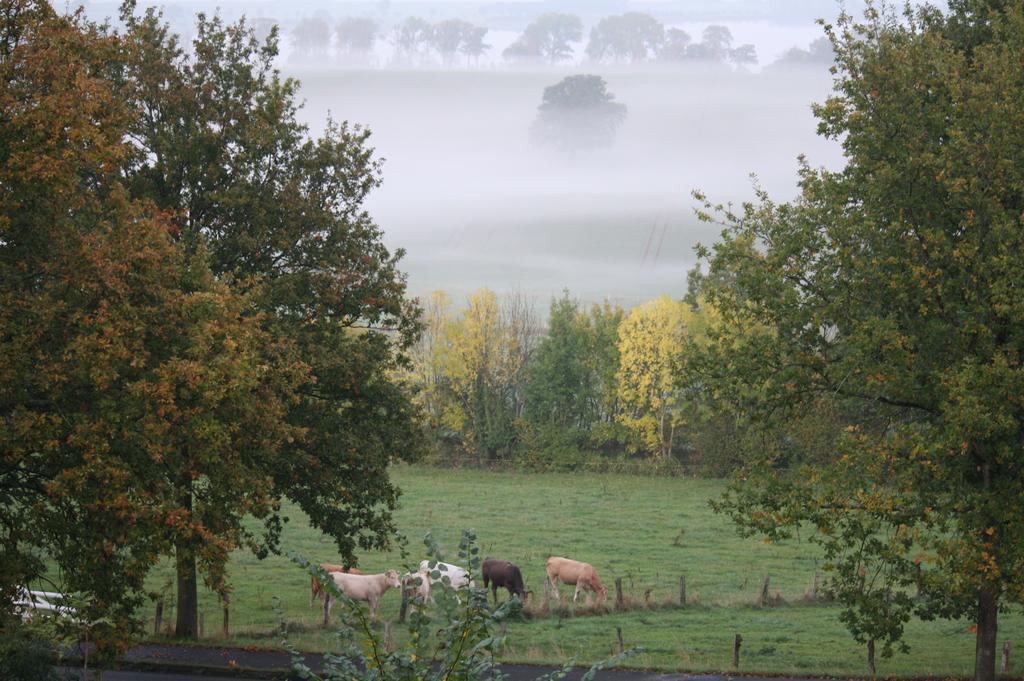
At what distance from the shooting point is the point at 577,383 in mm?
91812

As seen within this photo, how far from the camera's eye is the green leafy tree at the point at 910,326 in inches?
813

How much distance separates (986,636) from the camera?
22641 millimetres

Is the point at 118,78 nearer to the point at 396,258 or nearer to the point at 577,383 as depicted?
the point at 396,258

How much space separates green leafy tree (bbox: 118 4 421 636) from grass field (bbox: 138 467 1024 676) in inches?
171

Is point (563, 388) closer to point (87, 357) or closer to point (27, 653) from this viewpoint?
point (87, 357)

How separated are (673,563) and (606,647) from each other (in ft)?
52.2

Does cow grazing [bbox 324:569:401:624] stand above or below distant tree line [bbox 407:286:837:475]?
below

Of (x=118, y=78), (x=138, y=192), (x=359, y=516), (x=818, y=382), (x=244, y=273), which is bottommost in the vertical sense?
(x=359, y=516)

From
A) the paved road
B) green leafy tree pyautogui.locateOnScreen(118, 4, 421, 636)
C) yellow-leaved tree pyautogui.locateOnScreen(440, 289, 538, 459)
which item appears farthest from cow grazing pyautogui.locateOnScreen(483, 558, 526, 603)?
yellow-leaved tree pyautogui.locateOnScreen(440, 289, 538, 459)

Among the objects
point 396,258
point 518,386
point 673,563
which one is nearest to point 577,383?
point 518,386

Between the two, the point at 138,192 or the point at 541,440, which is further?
the point at 541,440

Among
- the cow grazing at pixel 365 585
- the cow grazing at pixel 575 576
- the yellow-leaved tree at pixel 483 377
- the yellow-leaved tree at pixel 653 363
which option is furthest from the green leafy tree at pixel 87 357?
the yellow-leaved tree at pixel 483 377

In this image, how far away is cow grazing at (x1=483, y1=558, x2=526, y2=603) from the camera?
35312mm

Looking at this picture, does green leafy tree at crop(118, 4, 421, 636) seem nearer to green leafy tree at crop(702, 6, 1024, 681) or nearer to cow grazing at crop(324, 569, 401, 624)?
cow grazing at crop(324, 569, 401, 624)
